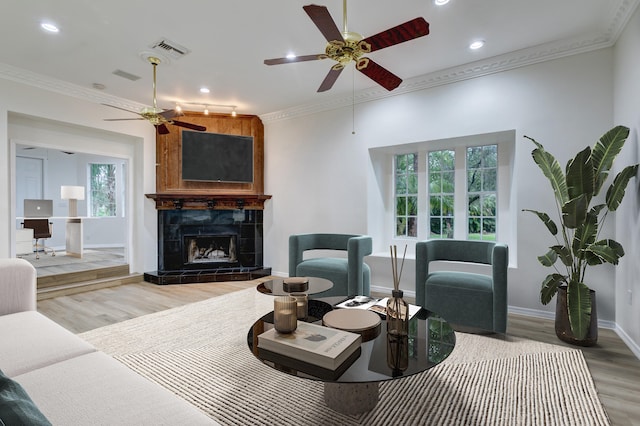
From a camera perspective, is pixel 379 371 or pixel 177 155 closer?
pixel 379 371

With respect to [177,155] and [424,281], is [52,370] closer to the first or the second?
[424,281]

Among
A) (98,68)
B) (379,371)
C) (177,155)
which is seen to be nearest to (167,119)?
(98,68)

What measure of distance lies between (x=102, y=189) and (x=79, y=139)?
4.34m

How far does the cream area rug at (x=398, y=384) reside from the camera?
1679mm

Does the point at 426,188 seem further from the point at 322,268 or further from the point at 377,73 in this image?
the point at 377,73

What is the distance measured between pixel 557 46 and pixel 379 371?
3.71 metres

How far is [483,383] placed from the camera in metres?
2.01

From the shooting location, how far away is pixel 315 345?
141 centimetres

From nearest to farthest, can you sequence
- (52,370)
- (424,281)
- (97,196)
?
(52,370) → (424,281) → (97,196)

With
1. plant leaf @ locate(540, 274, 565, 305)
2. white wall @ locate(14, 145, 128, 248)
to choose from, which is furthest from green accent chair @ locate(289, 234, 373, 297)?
white wall @ locate(14, 145, 128, 248)

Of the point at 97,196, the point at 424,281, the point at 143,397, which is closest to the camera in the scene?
the point at 143,397

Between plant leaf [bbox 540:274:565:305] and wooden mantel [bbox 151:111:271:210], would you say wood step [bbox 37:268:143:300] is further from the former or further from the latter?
plant leaf [bbox 540:274:565:305]

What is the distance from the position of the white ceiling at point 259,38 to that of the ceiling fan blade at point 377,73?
68cm

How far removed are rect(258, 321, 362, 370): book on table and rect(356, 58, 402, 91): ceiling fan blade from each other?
5.92 feet
